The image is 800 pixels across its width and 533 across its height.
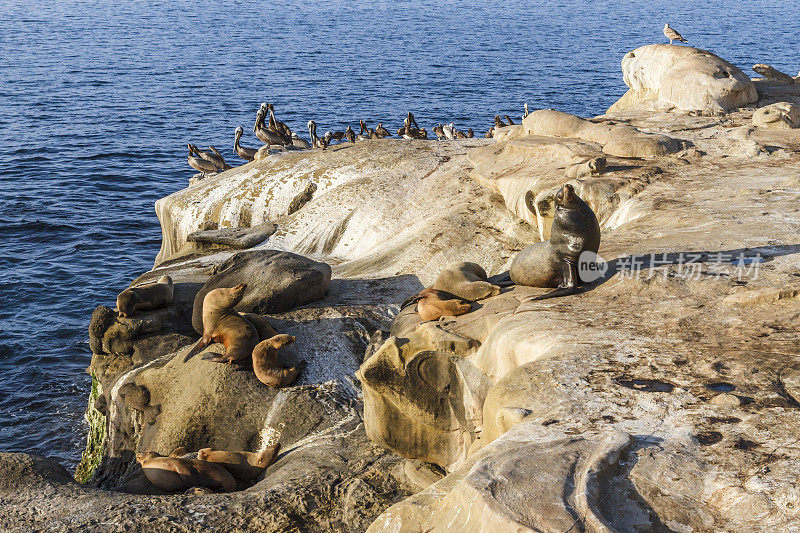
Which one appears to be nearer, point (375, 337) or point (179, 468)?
point (179, 468)

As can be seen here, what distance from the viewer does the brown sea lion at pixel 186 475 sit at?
766 cm

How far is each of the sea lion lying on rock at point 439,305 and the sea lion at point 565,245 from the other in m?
0.78

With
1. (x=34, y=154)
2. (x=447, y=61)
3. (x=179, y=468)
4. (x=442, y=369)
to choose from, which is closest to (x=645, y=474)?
(x=442, y=369)

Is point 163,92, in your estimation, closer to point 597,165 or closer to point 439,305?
point 597,165

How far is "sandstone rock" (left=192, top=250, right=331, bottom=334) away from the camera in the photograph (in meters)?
10.5

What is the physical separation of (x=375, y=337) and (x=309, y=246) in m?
4.95

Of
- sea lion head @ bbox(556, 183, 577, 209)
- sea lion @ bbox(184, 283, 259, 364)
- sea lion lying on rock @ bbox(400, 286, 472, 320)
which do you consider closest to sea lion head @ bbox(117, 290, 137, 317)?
sea lion @ bbox(184, 283, 259, 364)

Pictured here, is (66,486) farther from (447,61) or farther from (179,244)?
(447,61)

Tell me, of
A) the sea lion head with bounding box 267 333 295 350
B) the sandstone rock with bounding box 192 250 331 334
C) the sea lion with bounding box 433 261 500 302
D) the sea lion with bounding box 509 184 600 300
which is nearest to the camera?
the sea lion with bounding box 509 184 600 300

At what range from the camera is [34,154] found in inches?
1067

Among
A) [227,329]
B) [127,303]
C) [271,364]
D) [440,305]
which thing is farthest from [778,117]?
[127,303]

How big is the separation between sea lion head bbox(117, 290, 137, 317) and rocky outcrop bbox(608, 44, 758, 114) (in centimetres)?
1026

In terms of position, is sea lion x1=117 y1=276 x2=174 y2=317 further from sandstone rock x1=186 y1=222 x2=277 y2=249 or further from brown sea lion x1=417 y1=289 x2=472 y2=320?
brown sea lion x1=417 y1=289 x2=472 y2=320

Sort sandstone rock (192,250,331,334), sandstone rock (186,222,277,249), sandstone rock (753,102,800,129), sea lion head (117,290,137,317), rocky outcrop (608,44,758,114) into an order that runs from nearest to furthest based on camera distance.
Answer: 1. sandstone rock (192,250,331,334)
2. sea lion head (117,290,137,317)
3. sandstone rock (753,102,800,129)
4. sandstone rock (186,222,277,249)
5. rocky outcrop (608,44,758,114)
